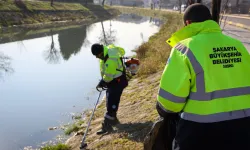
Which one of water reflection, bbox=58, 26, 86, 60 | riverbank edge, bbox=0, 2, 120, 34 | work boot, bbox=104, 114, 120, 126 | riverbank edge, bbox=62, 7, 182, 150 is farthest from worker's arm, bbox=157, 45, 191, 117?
riverbank edge, bbox=0, 2, 120, 34

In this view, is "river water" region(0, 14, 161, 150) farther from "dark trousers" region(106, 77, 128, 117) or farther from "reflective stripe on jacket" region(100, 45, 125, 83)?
"reflective stripe on jacket" region(100, 45, 125, 83)

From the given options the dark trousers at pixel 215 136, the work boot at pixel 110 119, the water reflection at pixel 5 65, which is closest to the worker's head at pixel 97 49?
the work boot at pixel 110 119

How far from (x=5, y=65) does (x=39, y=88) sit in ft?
16.1

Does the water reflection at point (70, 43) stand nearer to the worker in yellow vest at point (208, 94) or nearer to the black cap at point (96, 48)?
the black cap at point (96, 48)

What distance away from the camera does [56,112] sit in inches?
379

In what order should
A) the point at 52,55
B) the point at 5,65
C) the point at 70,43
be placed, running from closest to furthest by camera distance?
the point at 5,65 → the point at 52,55 → the point at 70,43

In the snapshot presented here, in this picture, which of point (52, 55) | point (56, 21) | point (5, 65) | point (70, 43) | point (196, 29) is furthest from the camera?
point (56, 21)

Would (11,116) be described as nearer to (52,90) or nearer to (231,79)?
(52,90)

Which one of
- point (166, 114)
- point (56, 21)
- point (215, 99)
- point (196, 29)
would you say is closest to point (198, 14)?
point (196, 29)

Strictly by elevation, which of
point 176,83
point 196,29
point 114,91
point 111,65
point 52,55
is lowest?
point 52,55

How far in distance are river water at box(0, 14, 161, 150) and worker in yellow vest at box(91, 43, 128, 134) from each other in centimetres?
231

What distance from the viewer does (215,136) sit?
2484mm

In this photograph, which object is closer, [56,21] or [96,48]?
[96,48]

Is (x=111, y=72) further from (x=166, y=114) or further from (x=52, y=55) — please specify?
(x=52, y=55)
